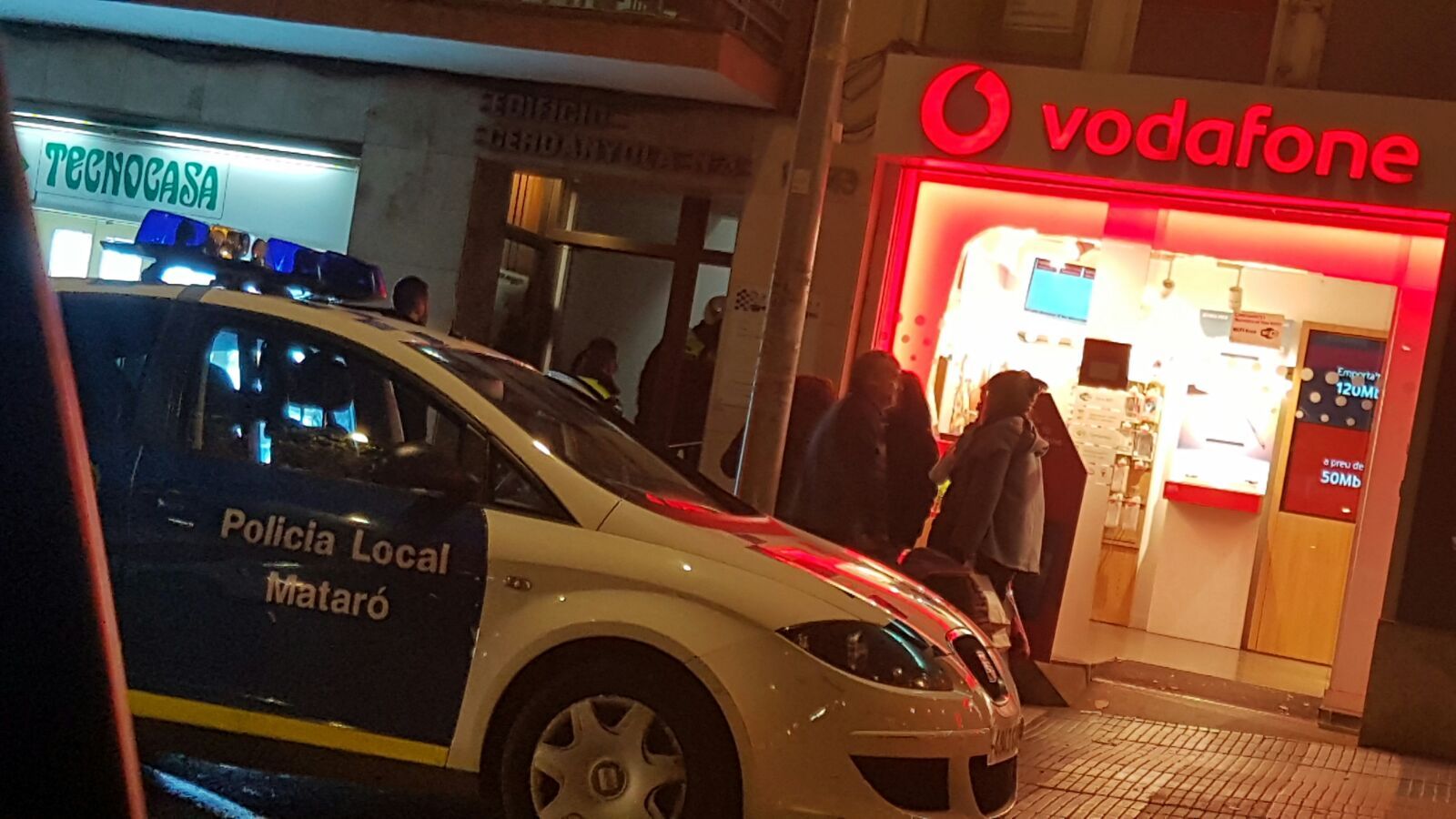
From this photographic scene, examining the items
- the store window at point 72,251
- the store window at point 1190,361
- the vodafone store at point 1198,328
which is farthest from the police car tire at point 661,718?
the store window at point 72,251

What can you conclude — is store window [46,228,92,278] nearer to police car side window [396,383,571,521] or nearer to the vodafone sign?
the vodafone sign

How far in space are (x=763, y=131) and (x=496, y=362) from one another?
6.99 m

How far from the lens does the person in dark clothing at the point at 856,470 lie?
8148mm

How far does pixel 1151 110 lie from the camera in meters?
11.1

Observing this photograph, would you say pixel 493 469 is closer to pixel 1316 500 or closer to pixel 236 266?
pixel 236 266

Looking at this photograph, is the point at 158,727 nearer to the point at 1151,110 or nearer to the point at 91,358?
the point at 91,358

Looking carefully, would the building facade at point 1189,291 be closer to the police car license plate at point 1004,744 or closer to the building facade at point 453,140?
the building facade at point 453,140

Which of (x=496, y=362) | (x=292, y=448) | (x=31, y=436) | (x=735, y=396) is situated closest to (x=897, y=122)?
(x=735, y=396)

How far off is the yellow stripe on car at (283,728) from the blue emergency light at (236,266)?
1874 mm

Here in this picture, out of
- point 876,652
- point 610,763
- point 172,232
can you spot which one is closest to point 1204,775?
point 876,652

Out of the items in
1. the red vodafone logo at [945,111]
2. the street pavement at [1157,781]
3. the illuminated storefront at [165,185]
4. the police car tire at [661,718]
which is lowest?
the street pavement at [1157,781]

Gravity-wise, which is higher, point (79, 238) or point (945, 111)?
point (945, 111)

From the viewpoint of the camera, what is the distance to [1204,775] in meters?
8.21

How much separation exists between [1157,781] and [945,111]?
5.29 metres
